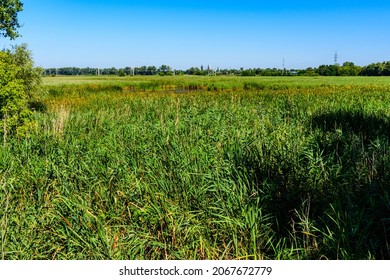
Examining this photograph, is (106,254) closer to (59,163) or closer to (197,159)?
(197,159)

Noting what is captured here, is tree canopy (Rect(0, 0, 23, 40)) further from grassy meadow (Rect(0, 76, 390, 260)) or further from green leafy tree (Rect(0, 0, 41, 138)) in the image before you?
grassy meadow (Rect(0, 76, 390, 260))

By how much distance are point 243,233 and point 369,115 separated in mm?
9207

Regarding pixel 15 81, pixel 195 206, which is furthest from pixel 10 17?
pixel 195 206

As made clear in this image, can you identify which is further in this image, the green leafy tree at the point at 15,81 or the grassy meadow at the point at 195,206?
the green leafy tree at the point at 15,81

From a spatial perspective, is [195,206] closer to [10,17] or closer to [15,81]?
[15,81]

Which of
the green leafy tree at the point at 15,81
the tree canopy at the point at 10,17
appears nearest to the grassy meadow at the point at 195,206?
the green leafy tree at the point at 15,81

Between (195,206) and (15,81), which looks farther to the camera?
(15,81)

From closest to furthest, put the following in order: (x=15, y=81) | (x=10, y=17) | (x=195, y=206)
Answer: (x=195, y=206)
(x=15, y=81)
(x=10, y=17)

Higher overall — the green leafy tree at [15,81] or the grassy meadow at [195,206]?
the green leafy tree at [15,81]

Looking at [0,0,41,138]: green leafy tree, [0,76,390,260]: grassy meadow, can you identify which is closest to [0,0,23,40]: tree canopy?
[0,0,41,138]: green leafy tree

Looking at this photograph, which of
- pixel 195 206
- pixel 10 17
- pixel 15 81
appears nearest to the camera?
pixel 195 206

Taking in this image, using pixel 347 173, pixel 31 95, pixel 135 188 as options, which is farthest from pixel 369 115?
pixel 31 95

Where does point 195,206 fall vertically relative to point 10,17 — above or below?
below

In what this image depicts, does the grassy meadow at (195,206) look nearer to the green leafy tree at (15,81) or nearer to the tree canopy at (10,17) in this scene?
the green leafy tree at (15,81)
